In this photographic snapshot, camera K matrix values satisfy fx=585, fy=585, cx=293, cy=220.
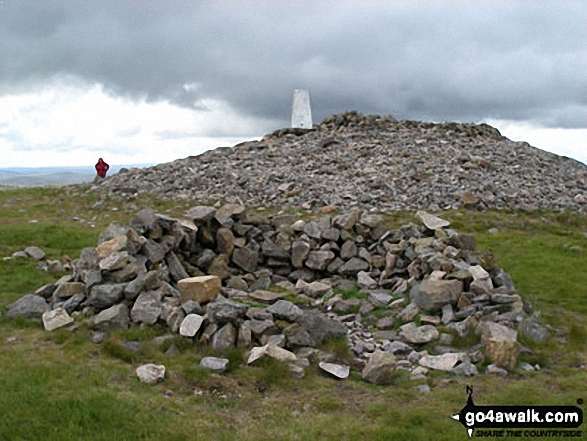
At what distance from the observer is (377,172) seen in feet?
87.5

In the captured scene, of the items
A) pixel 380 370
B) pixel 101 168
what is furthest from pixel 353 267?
pixel 101 168

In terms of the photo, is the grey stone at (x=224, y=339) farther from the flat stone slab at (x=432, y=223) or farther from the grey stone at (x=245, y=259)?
the flat stone slab at (x=432, y=223)

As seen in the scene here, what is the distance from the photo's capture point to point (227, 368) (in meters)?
8.27

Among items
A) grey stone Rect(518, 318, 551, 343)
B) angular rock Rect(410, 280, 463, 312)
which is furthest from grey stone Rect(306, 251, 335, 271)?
grey stone Rect(518, 318, 551, 343)

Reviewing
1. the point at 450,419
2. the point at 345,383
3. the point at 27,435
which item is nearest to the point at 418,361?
the point at 345,383

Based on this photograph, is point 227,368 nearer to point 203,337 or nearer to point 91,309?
point 203,337

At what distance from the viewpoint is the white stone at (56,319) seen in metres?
9.60

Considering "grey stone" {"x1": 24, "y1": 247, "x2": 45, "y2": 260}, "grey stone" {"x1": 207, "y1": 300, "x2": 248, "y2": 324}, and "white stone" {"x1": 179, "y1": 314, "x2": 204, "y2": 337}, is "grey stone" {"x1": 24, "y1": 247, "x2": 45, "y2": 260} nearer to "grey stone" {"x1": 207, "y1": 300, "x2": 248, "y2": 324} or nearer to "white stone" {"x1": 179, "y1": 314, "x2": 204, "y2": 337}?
"white stone" {"x1": 179, "y1": 314, "x2": 204, "y2": 337}

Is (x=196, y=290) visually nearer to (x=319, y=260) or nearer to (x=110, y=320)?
(x=110, y=320)

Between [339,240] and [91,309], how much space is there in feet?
21.4

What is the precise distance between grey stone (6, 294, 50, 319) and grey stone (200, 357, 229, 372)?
12.4 feet

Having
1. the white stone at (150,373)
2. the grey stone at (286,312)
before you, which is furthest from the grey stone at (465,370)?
the white stone at (150,373)

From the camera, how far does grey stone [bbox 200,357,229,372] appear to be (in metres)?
8.15
